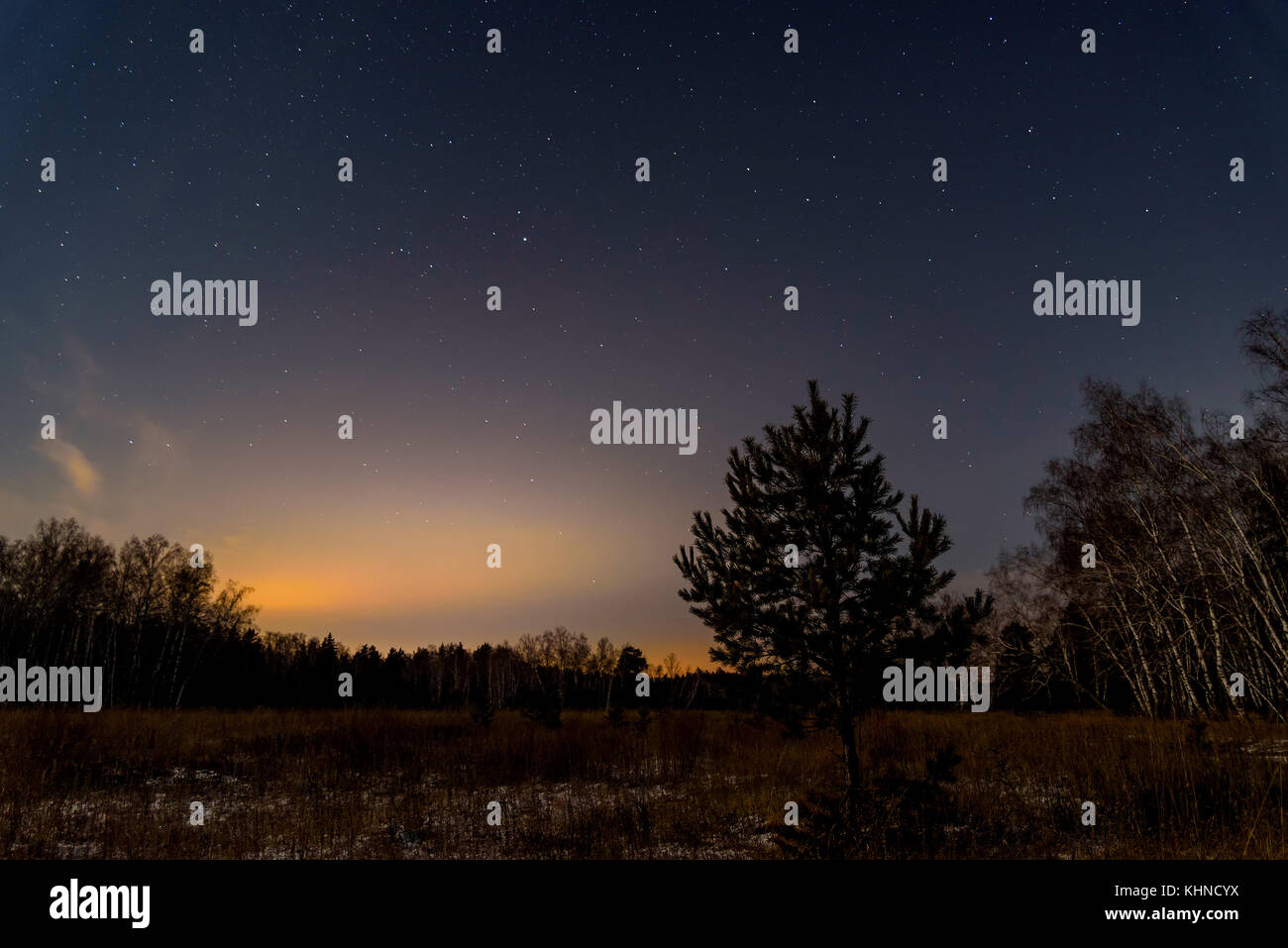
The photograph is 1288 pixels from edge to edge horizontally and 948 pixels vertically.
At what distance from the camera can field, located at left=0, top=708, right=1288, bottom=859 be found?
8.06 meters

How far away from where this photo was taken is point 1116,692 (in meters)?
33.7

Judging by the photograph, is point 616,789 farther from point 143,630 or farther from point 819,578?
point 143,630

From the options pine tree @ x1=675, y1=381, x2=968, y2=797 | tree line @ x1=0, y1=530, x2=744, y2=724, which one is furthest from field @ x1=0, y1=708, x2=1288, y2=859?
tree line @ x1=0, y1=530, x2=744, y2=724

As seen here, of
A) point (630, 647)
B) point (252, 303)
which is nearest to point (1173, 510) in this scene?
point (252, 303)

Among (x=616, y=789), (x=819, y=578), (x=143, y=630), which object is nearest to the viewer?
A: (x=819, y=578)

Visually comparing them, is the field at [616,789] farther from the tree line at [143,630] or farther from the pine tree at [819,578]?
the tree line at [143,630]

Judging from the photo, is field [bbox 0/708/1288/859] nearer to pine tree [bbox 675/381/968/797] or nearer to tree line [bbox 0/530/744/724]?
pine tree [bbox 675/381/968/797]

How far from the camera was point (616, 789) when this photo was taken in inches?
531

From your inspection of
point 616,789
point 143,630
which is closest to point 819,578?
point 616,789

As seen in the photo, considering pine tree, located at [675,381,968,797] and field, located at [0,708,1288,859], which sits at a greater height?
pine tree, located at [675,381,968,797]
